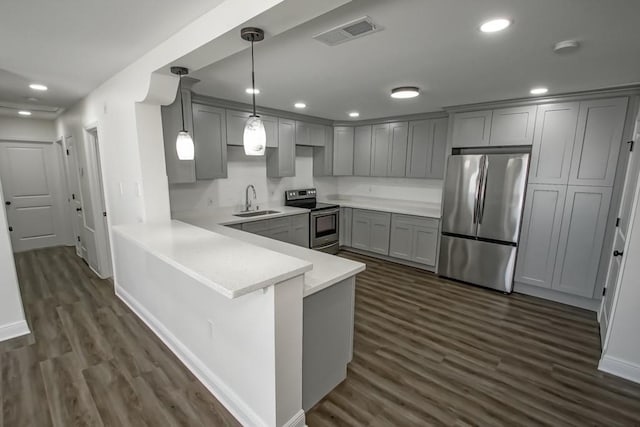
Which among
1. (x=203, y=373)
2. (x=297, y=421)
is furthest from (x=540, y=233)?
(x=203, y=373)

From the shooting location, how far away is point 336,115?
15.6 feet

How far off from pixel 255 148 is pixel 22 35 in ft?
5.79

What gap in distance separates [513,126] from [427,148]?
1.20m

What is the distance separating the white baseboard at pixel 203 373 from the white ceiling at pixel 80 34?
90.1 inches

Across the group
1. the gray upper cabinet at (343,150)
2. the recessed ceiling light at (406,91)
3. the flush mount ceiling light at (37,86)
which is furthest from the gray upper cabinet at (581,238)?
the flush mount ceiling light at (37,86)

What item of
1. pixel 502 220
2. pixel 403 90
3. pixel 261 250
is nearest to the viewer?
pixel 261 250

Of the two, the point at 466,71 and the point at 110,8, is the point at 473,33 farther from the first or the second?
the point at 110,8

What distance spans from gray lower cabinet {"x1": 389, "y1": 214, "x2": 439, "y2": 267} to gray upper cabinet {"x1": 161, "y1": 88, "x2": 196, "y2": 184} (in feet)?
10.2

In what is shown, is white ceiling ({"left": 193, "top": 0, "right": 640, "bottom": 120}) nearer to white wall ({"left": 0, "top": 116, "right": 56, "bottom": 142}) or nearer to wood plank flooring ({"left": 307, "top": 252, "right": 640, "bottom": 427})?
wood plank flooring ({"left": 307, "top": 252, "right": 640, "bottom": 427})

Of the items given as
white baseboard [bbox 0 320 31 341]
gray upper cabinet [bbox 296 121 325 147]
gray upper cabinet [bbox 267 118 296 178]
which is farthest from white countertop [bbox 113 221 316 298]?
gray upper cabinet [bbox 296 121 325 147]

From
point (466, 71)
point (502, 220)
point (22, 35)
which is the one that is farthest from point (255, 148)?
point (502, 220)

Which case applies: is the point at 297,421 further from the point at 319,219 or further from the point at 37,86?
the point at 37,86

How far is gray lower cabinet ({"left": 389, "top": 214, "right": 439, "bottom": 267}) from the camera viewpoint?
428 cm

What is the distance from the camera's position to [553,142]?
3.28 m
